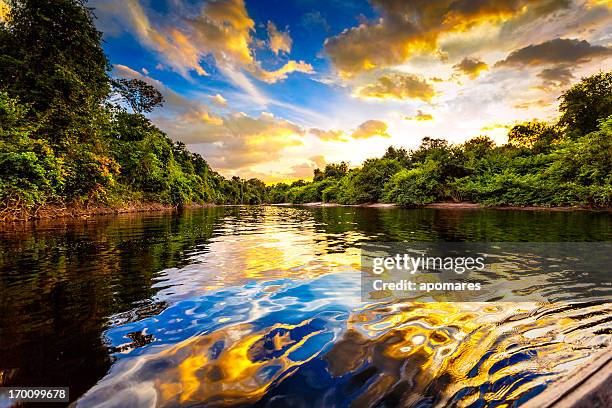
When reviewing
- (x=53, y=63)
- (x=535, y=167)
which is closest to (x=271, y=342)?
(x=53, y=63)

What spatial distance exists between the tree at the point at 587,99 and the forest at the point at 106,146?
140 millimetres

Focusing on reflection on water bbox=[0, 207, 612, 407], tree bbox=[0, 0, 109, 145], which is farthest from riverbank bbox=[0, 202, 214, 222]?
reflection on water bbox=[0, 207, 612, 407]

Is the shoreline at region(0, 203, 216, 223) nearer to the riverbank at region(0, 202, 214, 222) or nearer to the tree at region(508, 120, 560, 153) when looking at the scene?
the riverbank at region(0, 202, 214, 222)

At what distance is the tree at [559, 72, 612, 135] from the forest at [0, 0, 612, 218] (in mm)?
140

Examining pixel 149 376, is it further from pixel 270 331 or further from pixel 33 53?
pixel 33 53

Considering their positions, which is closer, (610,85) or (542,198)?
(542,198)

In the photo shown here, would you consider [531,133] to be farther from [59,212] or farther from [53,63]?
[59,212]

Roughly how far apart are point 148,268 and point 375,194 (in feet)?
206

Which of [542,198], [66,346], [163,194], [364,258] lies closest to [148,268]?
[66,346]

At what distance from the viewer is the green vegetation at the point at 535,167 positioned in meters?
25.3

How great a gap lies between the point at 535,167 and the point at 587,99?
1522cm

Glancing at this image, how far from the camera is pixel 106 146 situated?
32.2 metres

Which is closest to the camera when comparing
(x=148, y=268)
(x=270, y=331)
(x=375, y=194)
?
(x=270, y=331)

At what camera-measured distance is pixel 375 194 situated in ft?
218
